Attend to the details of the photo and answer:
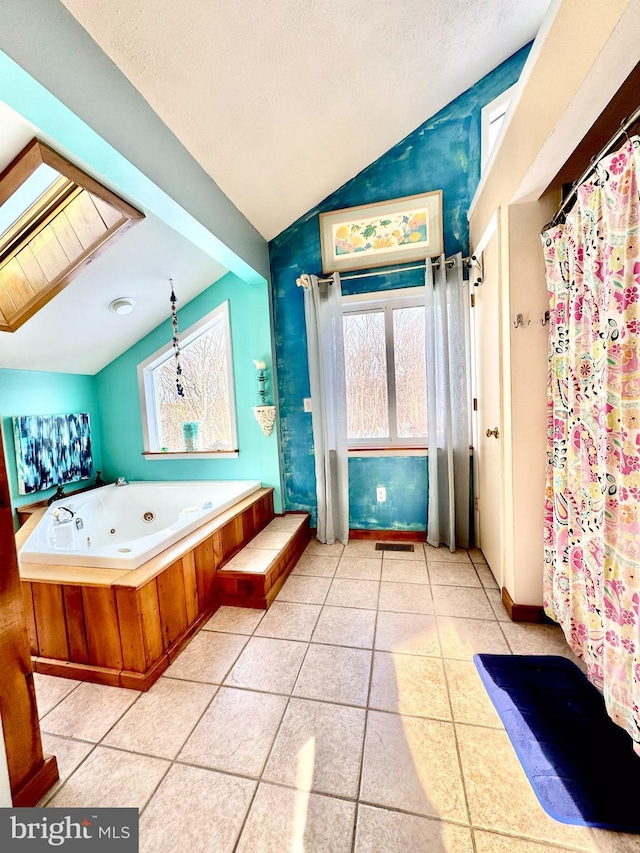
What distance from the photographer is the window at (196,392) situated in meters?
A: 3.03

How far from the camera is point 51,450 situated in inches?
108

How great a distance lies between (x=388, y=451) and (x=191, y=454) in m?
1.79

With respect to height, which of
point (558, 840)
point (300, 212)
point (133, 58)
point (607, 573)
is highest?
point (300, 212)

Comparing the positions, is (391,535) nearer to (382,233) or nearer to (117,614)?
(117,614)

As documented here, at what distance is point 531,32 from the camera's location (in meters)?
2.13

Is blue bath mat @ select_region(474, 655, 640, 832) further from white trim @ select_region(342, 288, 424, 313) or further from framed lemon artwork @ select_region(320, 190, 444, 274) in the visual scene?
framed lemon artwork @ select_region(320, 190, 444, 274)

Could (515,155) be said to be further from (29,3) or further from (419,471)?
(419,471)

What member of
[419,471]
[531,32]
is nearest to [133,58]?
[531,32]

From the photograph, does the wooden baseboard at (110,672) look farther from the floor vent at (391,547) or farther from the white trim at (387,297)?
the white trim at (387,297)

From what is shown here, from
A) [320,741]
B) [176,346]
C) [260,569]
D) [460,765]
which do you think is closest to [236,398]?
[176,346]

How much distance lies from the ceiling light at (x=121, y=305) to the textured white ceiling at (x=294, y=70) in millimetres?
1096

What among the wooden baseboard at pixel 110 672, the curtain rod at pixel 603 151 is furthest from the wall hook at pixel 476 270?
the wooden baseboard at pixel 110 672

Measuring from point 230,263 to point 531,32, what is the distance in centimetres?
239

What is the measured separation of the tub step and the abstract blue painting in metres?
1.74
